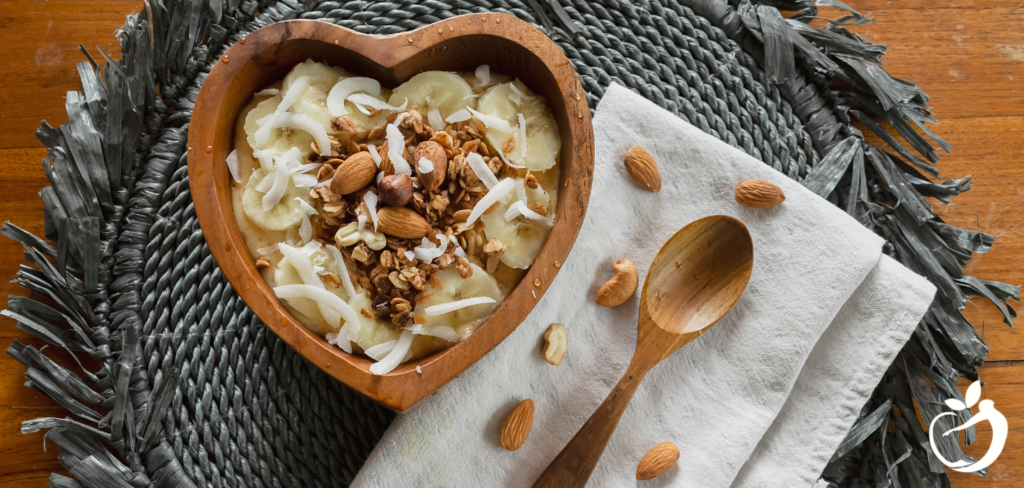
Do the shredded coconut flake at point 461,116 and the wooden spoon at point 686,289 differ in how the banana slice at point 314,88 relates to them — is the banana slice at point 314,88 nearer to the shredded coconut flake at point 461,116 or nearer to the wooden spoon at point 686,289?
the shredded coconut flake at point 461,116

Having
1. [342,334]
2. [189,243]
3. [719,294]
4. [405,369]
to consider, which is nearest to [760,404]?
[719,294]

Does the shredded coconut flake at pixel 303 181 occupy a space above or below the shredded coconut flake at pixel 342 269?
above

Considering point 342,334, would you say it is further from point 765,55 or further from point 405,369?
point 765,55

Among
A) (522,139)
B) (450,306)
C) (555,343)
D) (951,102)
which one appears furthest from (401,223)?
(951,102)

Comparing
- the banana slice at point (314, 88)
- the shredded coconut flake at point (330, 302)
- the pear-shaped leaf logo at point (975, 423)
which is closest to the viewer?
the shredded coconut flake at point (330, 302)

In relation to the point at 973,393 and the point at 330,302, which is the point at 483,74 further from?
the point at 973,393

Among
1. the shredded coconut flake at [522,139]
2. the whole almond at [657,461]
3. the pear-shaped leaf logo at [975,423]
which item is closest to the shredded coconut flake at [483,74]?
the shredded coconut flake at [522,139]

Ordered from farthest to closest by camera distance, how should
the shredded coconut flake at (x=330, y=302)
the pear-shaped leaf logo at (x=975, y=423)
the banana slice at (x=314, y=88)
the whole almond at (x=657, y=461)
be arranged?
the pear-shaped leaf logo at (x=975, y=423) → the whole almond at (x=657, y=461) → the banana slice at (x=314, y=88) → the shredded coconut flake at (x=330, y=302)
